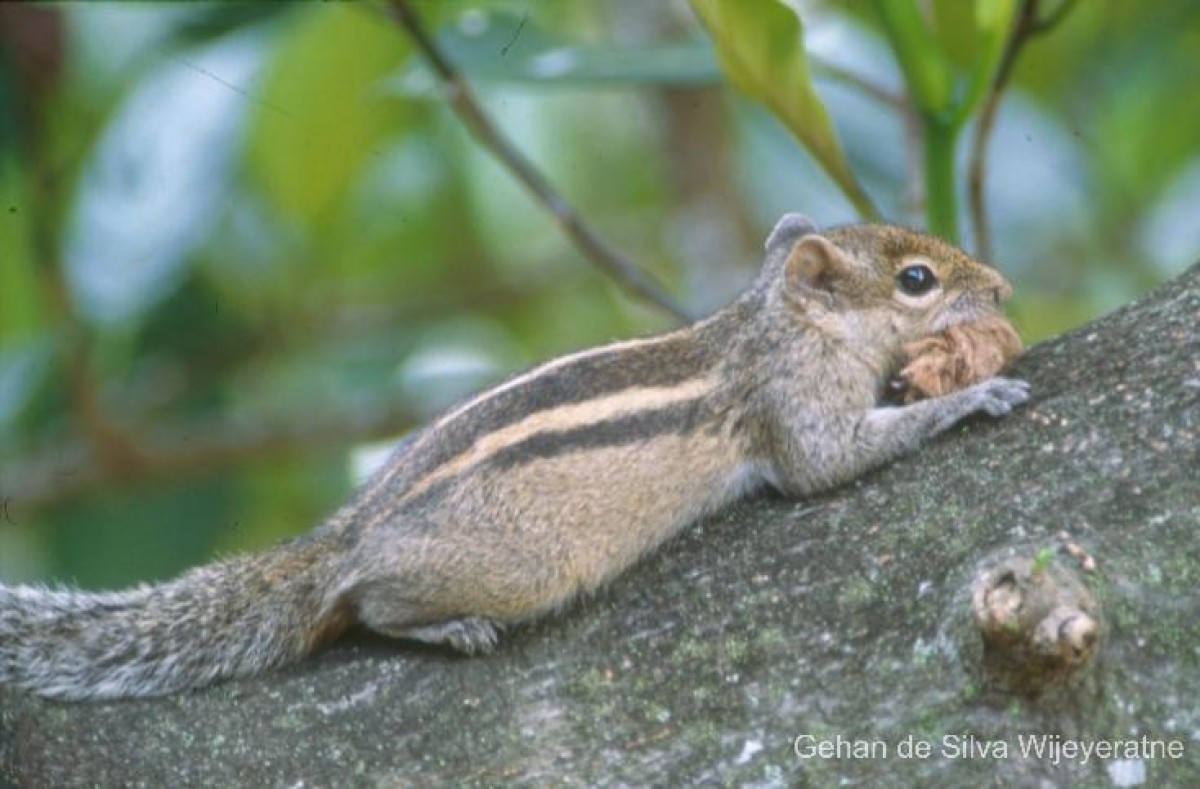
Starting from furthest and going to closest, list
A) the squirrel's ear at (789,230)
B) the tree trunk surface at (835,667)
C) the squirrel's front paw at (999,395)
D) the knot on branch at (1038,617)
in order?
the squirrel's ear at (789,230) → the squirrel's front paw at (999,395) → the tree trunk surface at (835,667) → the knot on branch at (1038,617)

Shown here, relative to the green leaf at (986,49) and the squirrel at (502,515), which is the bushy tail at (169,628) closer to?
the squirrel at (502,515)

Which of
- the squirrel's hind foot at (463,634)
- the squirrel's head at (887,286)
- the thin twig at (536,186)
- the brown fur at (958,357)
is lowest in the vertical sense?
the squirrel's hind foot at (463,634)

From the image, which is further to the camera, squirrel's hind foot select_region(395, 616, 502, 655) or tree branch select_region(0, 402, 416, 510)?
tree branch select_region(0, 402, 416, 510)

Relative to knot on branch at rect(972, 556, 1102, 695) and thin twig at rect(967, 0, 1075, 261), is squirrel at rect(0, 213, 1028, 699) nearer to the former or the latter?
thin twig at rect(967, 0, 1075, 261)

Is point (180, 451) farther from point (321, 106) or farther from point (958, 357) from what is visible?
point (958, 357)

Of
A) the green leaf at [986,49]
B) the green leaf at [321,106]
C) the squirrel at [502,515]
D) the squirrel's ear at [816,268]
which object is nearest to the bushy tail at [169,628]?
the squirrel at [502,515]

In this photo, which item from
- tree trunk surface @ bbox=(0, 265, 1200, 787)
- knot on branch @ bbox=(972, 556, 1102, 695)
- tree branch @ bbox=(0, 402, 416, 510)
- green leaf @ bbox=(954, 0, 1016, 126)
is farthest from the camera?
tree branch @ bbox=(0, 402, 416, 510)

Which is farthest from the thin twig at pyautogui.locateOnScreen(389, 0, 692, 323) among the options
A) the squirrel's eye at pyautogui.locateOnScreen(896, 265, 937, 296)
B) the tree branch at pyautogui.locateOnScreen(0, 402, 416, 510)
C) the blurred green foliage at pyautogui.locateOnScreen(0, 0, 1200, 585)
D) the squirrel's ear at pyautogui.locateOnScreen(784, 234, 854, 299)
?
the tree branch at pyautogui.locateOnScreen(0, 402, 416, 510)

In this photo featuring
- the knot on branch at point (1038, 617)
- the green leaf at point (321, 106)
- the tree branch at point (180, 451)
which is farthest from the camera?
the green leaf at point (321, 106)
